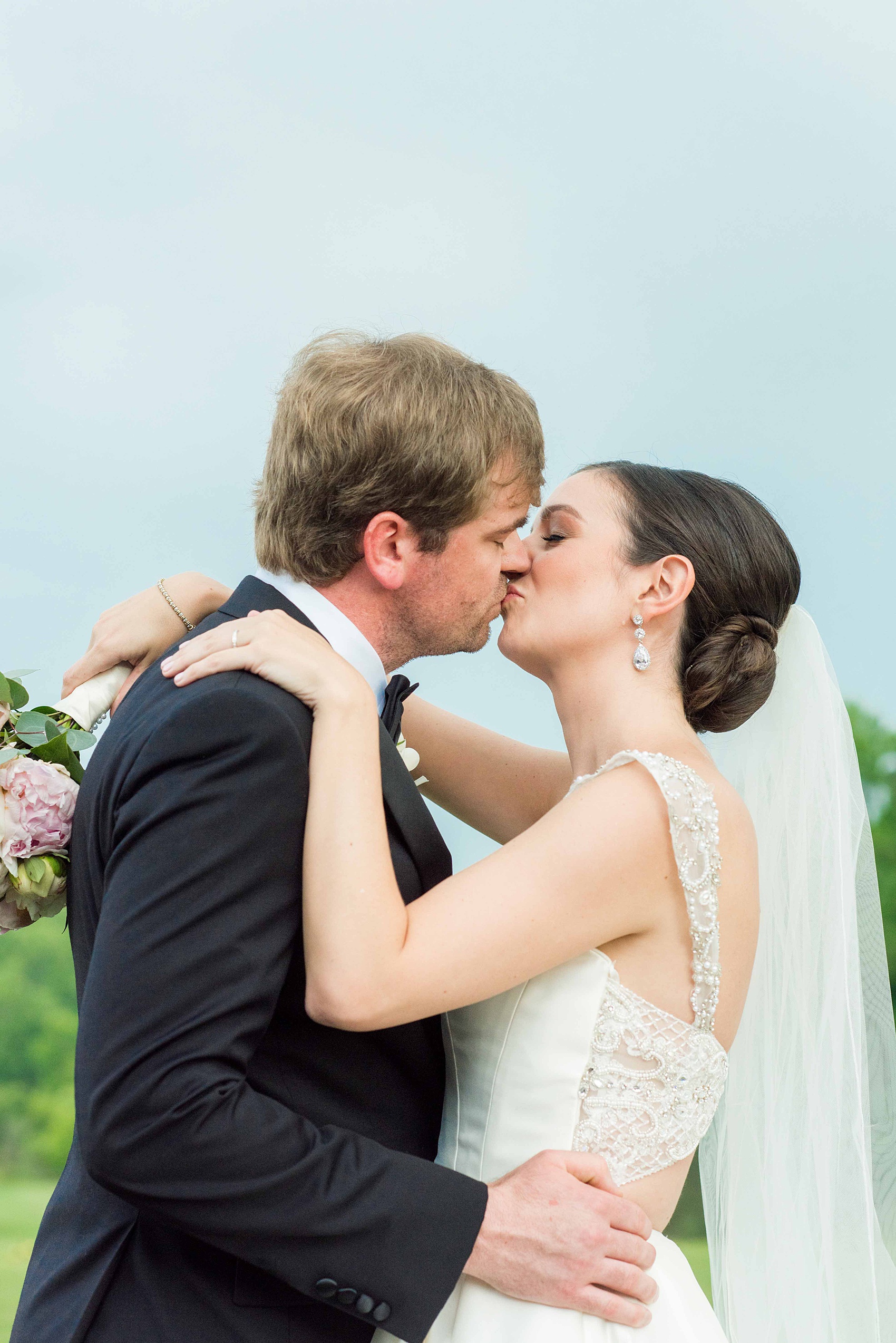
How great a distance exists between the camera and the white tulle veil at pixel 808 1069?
2.74 metres

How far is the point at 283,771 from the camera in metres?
1.88

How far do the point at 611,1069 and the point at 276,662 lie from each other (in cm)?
104

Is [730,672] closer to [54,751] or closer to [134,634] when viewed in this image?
[134,634]

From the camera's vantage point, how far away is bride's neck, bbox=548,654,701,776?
8.55 feet

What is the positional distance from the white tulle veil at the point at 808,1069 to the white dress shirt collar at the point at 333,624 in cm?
115

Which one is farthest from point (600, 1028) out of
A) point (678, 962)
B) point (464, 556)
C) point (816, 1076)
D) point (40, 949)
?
point (40, 949)

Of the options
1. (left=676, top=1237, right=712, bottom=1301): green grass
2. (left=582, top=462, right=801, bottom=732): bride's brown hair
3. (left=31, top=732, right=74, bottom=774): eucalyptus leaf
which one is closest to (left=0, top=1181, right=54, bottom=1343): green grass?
(left=676, top=1237, right=712, bottom=1301): green grass

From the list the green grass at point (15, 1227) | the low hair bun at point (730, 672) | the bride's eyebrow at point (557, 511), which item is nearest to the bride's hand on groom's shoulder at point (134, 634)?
the bride's eyebrow at point (557, 511)

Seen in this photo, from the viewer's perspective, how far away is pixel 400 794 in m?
2.14

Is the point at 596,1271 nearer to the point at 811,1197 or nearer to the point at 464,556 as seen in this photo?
the point at 811,1197

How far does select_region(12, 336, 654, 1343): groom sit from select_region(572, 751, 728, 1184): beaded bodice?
0.35 feet

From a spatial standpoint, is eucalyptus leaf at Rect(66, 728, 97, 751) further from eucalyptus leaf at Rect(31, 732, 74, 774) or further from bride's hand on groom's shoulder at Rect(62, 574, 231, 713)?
bride's hand on groom's shoulder at Rect(62, 574, 231, 713)

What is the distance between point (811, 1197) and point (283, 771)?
5.95 feet

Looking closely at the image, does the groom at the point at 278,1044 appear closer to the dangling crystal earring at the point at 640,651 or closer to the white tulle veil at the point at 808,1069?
the dangling crystal earring at the point at 640,651
